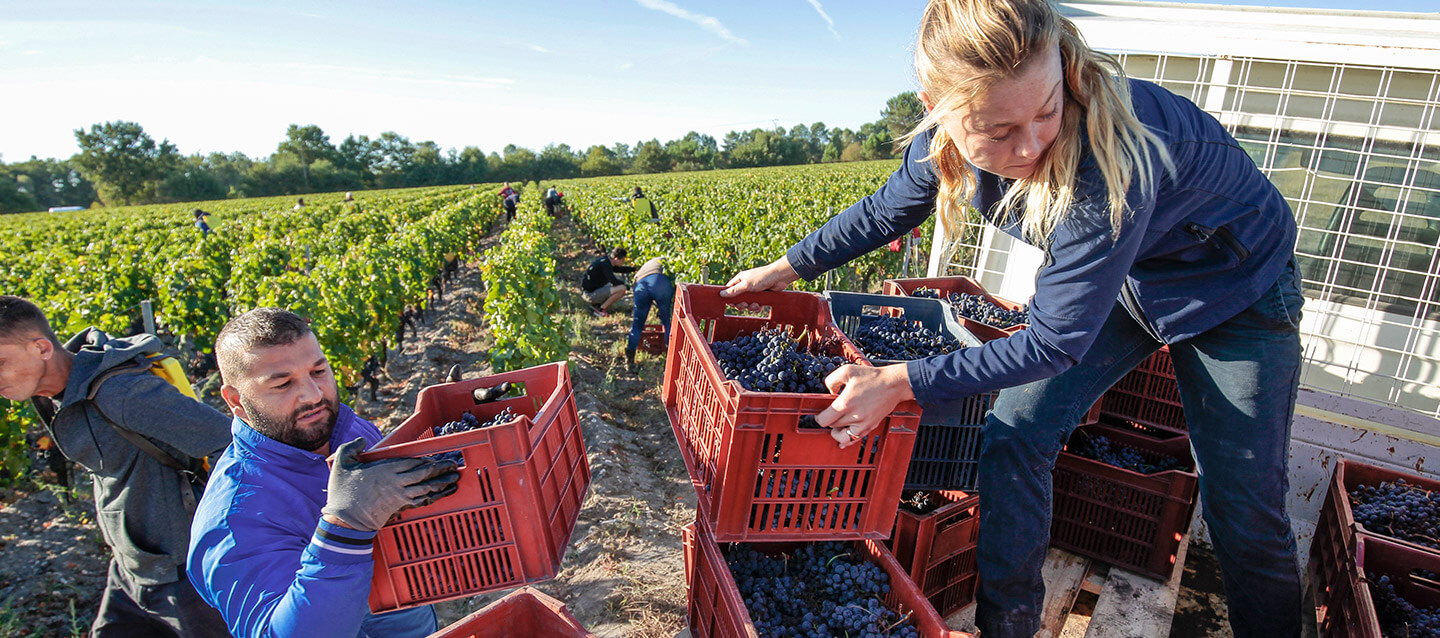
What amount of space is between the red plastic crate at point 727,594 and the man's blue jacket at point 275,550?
903mm

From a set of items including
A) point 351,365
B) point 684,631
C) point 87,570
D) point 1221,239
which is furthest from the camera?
point 351,365

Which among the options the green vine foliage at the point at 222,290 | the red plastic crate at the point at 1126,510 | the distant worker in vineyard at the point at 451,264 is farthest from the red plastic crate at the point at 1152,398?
the distant worker in vineyard at the point at 451,264

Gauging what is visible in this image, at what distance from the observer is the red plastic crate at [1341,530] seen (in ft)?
7.43

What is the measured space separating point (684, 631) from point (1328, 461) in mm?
3250

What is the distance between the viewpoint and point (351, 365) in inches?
249

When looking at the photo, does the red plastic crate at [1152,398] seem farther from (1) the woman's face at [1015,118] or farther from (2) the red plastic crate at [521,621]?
(2) the red plastic crate at [521,621]

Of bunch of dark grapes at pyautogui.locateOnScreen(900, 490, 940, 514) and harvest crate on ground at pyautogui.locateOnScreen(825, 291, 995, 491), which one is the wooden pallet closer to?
bunch of dark grapes at pyautogui.locateOnScreen(900, 490, 940, 514)

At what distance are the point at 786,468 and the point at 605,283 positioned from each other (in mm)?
7604

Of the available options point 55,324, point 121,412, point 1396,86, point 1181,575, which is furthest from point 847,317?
point 55,324

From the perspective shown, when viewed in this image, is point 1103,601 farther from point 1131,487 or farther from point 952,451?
point 952,451

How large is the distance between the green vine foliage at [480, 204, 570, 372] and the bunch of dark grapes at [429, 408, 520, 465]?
3852mm

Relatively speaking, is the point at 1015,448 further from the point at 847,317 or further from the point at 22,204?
the point at 22,204

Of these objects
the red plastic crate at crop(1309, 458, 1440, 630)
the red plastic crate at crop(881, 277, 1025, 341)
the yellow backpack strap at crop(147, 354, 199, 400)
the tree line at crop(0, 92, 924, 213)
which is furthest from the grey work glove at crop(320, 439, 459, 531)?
the tree line at crop(0, 92, 924, 213)

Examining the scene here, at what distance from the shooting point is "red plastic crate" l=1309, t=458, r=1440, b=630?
2264 mm
